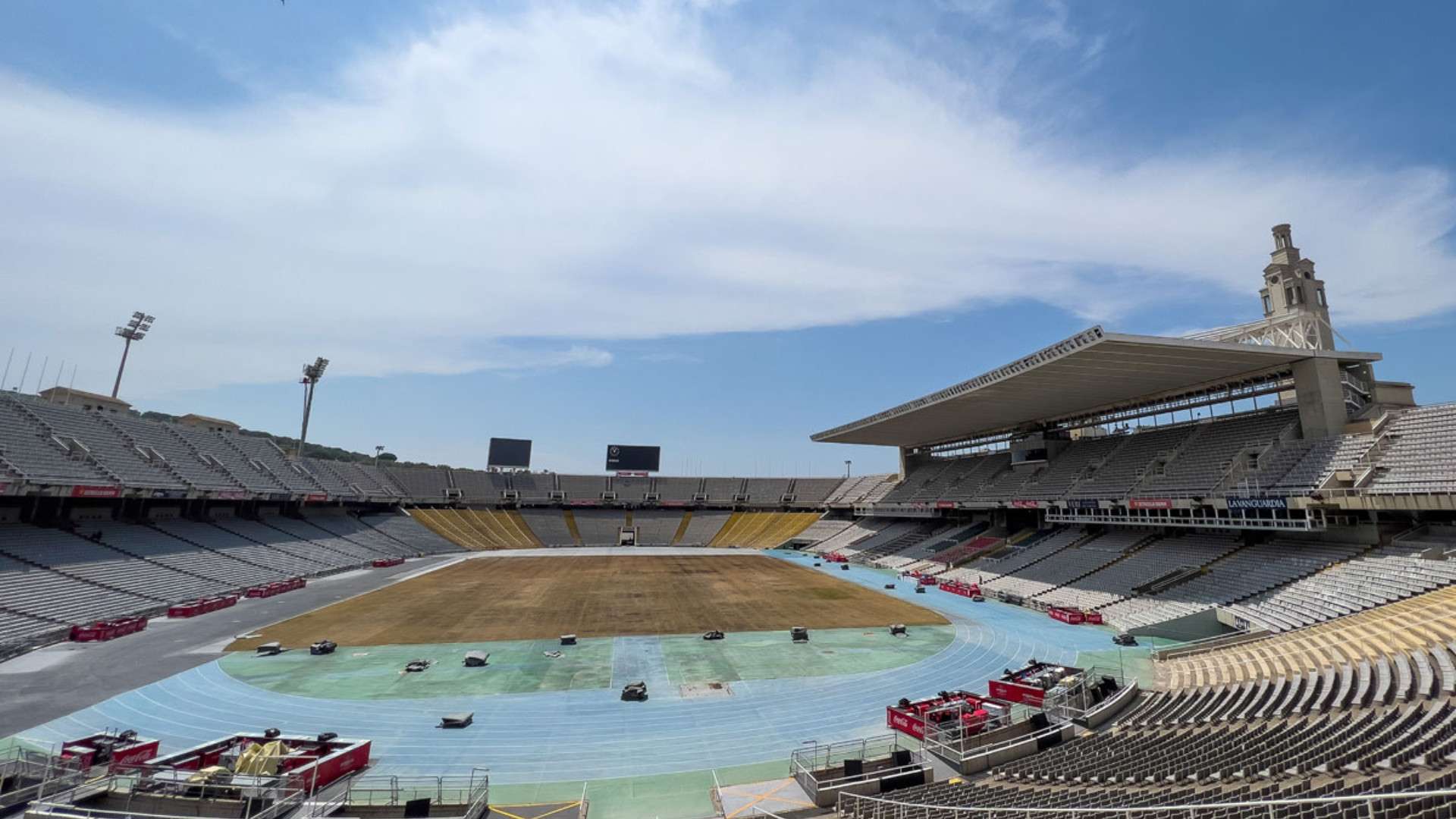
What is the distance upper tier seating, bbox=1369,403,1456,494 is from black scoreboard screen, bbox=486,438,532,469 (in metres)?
88.6

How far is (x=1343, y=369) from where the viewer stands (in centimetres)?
3303

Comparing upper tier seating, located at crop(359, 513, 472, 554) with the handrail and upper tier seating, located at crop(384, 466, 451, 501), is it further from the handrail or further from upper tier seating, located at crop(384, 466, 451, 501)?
the handrail

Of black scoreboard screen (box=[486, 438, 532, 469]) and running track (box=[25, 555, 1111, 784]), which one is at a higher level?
black scoreboard screen (box=[486, 438, 532, 469])

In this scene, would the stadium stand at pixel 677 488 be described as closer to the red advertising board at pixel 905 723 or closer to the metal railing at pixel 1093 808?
the red advertising board at pixel 905 723

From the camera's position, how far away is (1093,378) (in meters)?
35.9

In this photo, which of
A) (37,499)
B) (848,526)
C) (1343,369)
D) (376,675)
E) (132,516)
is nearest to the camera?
(376,675)

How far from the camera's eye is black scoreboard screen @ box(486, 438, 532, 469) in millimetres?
90375

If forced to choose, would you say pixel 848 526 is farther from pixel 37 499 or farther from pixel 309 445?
pixel 309 445

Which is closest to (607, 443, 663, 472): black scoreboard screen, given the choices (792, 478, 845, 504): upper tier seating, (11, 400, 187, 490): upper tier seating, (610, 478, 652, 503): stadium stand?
(610, 478, 652, 503): stadium stand

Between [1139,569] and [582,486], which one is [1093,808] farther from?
[582,486]

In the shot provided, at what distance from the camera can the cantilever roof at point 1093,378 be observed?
29.5 meters

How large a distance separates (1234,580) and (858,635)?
19.0m

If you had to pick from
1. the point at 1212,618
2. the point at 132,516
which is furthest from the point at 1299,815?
the point at 132,516

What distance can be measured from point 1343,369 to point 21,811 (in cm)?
5390
